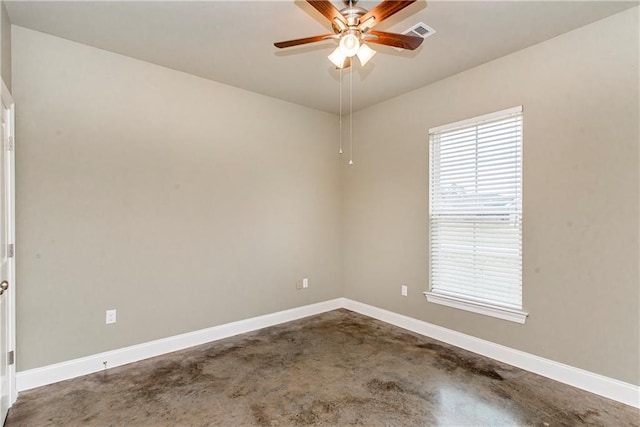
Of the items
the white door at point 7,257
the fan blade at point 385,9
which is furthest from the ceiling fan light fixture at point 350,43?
the white door at point 7,257

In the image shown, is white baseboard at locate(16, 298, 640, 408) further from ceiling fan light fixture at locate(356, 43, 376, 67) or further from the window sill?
ceiling fan light fixture at locate(356, 43, 376, 67)

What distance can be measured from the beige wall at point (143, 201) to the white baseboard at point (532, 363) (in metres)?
1.51

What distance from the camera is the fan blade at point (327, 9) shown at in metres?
1.78

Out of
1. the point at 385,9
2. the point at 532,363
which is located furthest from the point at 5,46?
the point at 532,363

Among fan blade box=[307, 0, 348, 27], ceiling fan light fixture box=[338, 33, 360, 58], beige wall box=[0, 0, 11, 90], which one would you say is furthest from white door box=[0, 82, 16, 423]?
ceiling fan light fixture box=[338, 33, 360, 58]

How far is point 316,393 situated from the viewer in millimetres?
2527

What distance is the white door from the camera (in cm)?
220

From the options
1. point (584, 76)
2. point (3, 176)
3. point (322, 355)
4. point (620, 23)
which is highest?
point (620, 23)

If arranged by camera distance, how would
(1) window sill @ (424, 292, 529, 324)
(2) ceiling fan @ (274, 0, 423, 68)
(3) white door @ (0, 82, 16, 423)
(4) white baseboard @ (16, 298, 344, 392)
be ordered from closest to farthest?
(2) ceiling fan @ (274, 0, 423, 68) < (3) white door @ (0, 82, 16, 423) < (4) white baseboard @ (16, 298, 344, 392) < (1) window sill @ (424, 292, 529, 324)

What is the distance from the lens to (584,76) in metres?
2.59

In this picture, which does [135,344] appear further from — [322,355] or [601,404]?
[601,404]

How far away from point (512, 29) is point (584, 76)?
0.67 metres

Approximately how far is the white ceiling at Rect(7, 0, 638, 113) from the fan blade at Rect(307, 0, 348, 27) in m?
0.43

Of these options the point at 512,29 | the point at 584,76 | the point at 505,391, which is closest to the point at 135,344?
the point at 505,391
